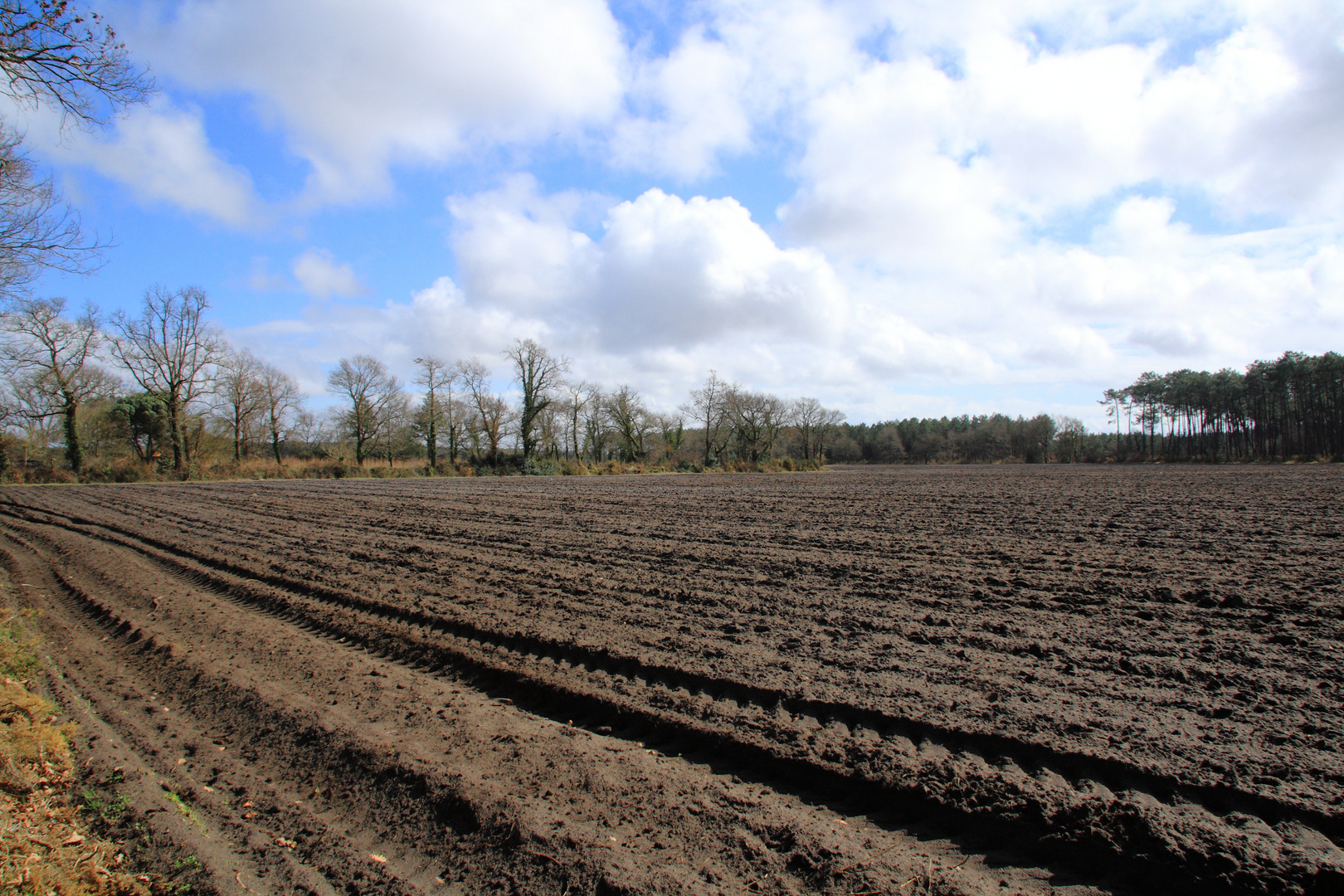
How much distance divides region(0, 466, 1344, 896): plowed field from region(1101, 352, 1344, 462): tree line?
6767 centimetres

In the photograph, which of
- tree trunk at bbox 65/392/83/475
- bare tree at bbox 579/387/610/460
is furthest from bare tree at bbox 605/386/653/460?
tree trunk at bbox 65/392/83/475

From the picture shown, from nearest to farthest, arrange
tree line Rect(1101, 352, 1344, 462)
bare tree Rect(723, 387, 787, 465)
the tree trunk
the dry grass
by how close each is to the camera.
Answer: the dry grass
the tree trunk
tree line Rect(1101, 352, 1344, 462)
bare tree Rect(723, 387, 787, 465)

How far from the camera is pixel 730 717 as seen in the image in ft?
13.1

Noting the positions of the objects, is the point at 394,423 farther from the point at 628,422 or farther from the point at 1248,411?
the point at 1248,411

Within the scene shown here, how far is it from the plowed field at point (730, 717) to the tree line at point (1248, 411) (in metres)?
67.7

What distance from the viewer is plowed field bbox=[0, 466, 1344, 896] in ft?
8.94

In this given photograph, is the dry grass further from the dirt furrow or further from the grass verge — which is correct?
the dirt furrow

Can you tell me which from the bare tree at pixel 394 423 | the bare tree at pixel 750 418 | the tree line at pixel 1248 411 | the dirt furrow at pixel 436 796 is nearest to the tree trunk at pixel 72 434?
the bare tree at pixel 394 423

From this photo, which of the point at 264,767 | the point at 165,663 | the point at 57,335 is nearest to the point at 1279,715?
the point at 264,767

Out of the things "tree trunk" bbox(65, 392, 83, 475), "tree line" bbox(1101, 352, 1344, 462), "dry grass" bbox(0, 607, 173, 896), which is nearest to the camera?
"dry grass" bbox(0, 607, 173, 896)

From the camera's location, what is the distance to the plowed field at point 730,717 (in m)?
2.72

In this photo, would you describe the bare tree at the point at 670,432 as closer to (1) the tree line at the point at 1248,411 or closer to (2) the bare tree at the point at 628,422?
(2) the bare tree at the point at 628,422

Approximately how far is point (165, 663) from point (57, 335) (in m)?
45.9

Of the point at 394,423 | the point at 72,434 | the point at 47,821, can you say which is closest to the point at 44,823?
the point at 47,821
